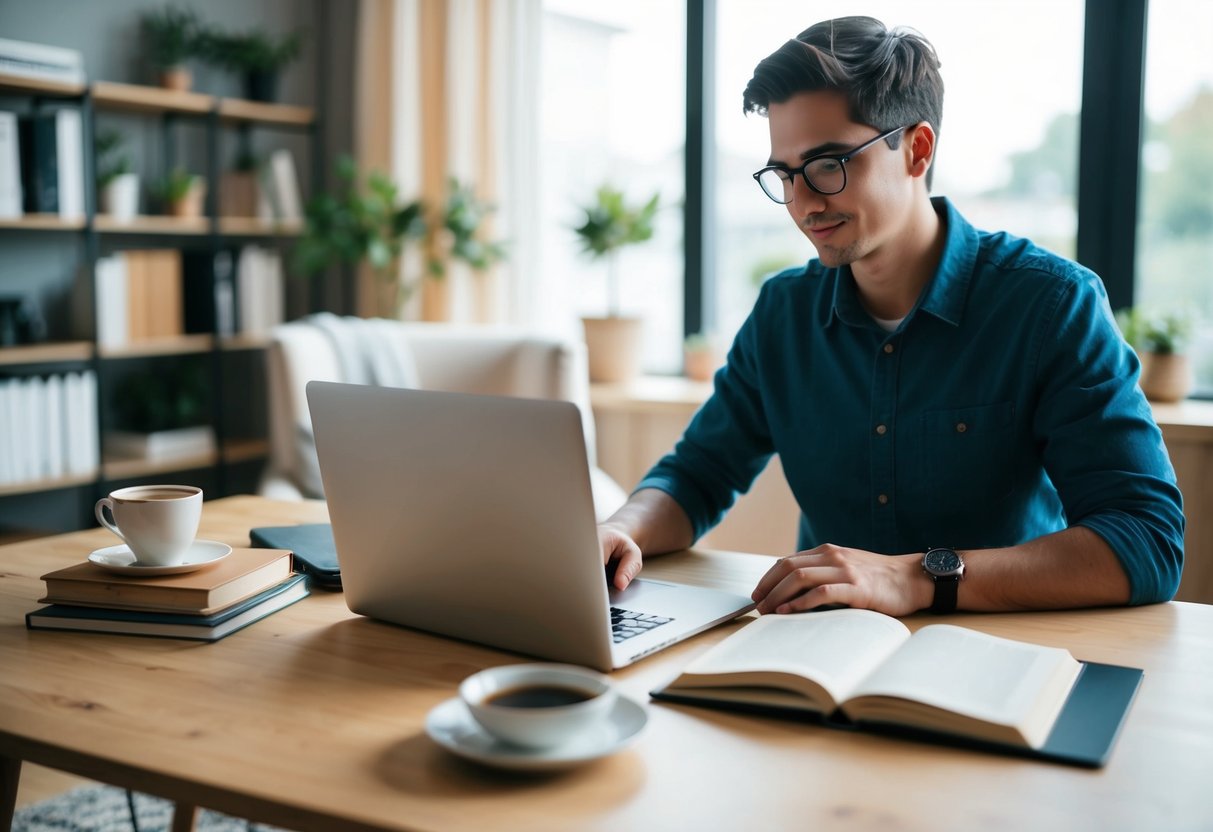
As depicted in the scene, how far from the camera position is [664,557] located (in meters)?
1.44

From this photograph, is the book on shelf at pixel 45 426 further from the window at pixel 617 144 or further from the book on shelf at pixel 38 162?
the window at pixel 617 144

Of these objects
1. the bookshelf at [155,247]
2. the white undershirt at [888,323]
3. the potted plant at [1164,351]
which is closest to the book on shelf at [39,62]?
the bookshelf at [155,247]

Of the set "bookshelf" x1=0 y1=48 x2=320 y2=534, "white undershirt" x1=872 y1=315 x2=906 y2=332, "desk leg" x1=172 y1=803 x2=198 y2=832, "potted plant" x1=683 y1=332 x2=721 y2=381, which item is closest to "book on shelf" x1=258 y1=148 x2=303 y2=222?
"bookshelf" x1=0 y1=48 x2=320 y2=534

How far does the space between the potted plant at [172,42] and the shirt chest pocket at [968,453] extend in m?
2.73

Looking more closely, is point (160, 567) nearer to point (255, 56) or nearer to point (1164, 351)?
point (1164, 351)

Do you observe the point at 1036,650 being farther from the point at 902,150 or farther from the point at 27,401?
the point at 27,401

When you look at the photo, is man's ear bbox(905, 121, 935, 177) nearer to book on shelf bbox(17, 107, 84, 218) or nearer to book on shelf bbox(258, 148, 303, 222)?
book on shelf bbox(17, 107, 84, 218)

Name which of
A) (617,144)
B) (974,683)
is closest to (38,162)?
(617,144)

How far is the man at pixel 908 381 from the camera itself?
1286mm

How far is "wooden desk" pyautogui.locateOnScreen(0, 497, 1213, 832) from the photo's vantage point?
727 millimetres

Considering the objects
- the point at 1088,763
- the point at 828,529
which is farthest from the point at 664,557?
the point at 1088,763

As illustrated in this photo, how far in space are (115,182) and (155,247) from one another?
0.43 meters

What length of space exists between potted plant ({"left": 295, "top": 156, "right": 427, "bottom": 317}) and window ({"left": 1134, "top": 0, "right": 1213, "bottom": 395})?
6.55ft

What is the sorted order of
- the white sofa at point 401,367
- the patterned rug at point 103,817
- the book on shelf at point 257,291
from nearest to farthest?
1. the patterned rug at point 103,817
2. the white sofa at point 401,367
3. the book on shelf at point 257,291
